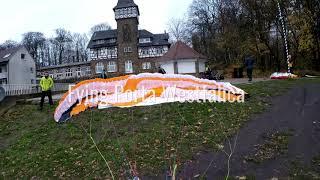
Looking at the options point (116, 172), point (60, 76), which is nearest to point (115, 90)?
point (116, 172)

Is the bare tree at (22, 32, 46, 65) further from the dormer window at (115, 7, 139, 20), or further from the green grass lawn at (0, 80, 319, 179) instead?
the green grass lawn at (0, 80, 319, 179)

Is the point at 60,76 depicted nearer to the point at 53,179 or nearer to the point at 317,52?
the point at 317,52

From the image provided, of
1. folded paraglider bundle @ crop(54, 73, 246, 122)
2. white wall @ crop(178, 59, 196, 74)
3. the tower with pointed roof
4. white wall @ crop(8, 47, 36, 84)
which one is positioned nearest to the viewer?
folded paraglider bundle @ crop(54, 73, 246, 122)

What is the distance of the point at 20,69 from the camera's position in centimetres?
6519

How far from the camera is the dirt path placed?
947 cm

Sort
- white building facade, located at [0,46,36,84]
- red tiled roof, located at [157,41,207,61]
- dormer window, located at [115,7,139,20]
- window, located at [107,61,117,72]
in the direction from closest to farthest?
red tiled roof, located at [157,41,207,61] < white building facade, located at [0,46,36,84] < dormer window, located at [115,7,139,20] < window, located at [107,61,117,72]

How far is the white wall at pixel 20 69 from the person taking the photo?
6237 cm

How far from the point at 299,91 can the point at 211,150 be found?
10140mm

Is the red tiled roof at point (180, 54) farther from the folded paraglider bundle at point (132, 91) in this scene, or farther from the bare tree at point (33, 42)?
the bare tree at point (33, 42)

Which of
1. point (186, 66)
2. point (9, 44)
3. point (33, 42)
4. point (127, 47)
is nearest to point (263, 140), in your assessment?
point (186, 66)

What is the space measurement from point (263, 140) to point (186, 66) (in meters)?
29.8

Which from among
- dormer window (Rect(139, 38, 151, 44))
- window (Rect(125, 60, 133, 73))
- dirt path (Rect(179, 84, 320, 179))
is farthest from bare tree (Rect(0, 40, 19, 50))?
dirt path (Rect(179, 84, 320, 179))

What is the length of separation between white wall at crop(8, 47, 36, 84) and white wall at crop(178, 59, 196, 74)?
33.2 meters

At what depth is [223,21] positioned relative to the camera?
172 ft
